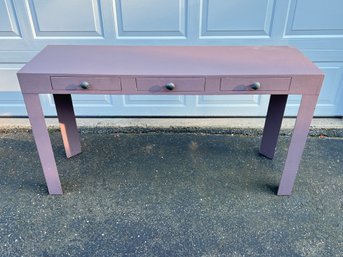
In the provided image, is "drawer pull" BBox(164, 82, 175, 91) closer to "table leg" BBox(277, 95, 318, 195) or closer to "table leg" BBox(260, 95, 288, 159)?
"table leg" BBox(277, 95, 318, 195)

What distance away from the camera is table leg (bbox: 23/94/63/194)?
4.81 ft

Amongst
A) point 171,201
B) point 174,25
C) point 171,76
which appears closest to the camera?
point 171,76

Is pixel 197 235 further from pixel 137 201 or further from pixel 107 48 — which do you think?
pixel 107 48

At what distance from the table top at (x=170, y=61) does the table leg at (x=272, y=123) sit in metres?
0.32

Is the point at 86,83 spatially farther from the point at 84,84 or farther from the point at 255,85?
the point at 255,85

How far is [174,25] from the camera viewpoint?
2.17 metres

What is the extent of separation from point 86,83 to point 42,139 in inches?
18.2

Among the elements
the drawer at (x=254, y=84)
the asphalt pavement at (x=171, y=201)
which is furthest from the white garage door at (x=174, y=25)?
the drawer at (x=254, y=84)

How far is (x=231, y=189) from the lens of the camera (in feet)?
6.00

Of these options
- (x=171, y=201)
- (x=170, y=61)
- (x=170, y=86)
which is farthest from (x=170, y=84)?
(x=171, y=201)

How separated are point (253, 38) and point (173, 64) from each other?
1.00 m

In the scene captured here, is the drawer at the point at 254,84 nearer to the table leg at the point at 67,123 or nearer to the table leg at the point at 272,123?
the table leg at the point at 272,123

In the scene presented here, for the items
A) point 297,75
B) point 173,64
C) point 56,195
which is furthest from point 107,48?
point 297,75

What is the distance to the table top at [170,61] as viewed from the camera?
1.40 meters
